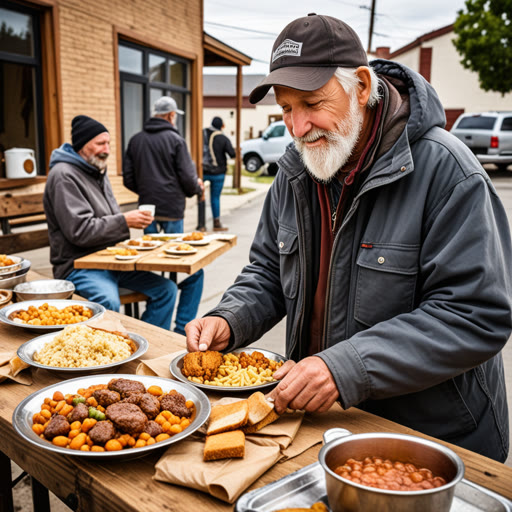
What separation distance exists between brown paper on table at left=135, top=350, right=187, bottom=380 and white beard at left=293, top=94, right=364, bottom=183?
3.05 feet

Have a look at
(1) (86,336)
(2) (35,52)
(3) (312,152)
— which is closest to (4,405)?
(1) (86,336)

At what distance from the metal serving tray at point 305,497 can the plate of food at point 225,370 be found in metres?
0.57

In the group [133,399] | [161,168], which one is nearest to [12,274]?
[133,399]

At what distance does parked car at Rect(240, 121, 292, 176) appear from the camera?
69.6 feet

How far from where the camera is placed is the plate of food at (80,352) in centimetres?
→ 206

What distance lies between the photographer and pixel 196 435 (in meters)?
1.61

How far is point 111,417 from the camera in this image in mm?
1525

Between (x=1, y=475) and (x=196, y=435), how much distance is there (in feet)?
3.48

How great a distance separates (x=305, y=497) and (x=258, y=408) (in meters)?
0.38

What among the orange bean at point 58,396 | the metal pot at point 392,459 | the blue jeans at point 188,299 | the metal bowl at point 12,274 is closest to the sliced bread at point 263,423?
the metal pot at point 392,459

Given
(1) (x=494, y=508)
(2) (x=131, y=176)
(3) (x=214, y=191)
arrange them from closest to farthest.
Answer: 1. (1) (x=494, y=508)
2. (2) (x=131, y=176)
3. (3) (x=214, y=191)

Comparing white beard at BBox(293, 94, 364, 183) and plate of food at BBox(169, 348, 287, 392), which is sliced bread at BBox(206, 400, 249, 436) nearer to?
plate of food at BBox(169, 348, 287, 392)

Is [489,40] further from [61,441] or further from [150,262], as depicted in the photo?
[61,441]

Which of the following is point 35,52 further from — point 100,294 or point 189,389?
Result: point 189,389
